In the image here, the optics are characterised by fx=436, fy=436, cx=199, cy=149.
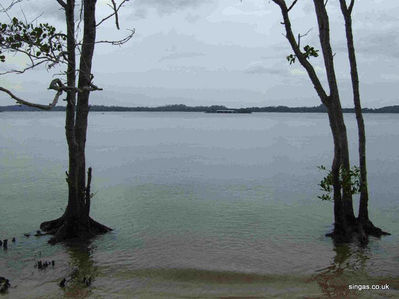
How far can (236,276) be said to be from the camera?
902cm

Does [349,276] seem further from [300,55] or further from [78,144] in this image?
[78,144]

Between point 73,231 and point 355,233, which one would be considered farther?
point 73,231

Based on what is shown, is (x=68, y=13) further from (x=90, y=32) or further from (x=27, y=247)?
(x=27, y=247)

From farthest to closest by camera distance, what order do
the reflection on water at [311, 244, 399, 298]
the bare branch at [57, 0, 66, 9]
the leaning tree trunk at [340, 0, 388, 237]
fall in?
the bare branch at [57, 0, 66, 9] < the leaning tree trunk at [340, 0, 388, 237] < the reflection on water at [311, 244, 399, 298]

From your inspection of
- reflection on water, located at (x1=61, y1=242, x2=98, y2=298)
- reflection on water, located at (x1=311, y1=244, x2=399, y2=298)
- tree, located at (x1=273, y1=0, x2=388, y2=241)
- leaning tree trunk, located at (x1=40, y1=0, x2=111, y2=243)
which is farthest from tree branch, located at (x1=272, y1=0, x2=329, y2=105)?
reflection on water, located at (x1=61, y1=242, x2=98, y2=298)

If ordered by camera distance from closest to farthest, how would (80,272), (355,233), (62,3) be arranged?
(80,272) → (62,3) → (355,233)

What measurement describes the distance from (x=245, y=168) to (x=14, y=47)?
2107 centimetres

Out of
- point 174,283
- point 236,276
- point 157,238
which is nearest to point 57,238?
point 157,238

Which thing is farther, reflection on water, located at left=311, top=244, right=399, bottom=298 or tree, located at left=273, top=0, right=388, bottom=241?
tree, located at left=273, top=0, right=388, bottom=241

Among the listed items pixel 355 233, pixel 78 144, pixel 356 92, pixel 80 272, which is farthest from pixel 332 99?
pixel 80 272

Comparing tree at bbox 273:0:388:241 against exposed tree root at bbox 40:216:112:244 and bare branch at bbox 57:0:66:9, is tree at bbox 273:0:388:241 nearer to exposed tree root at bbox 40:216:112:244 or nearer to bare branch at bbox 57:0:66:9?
bare branch at bbox 57:0:66:9

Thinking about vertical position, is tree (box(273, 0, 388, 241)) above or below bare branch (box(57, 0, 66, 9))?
below

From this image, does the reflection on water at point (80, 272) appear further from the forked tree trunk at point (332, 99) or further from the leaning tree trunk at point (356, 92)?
the leaning tree trunk at point (356, 92)

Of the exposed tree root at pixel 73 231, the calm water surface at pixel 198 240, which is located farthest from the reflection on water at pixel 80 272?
the exposed tree root at pixel 73 231
